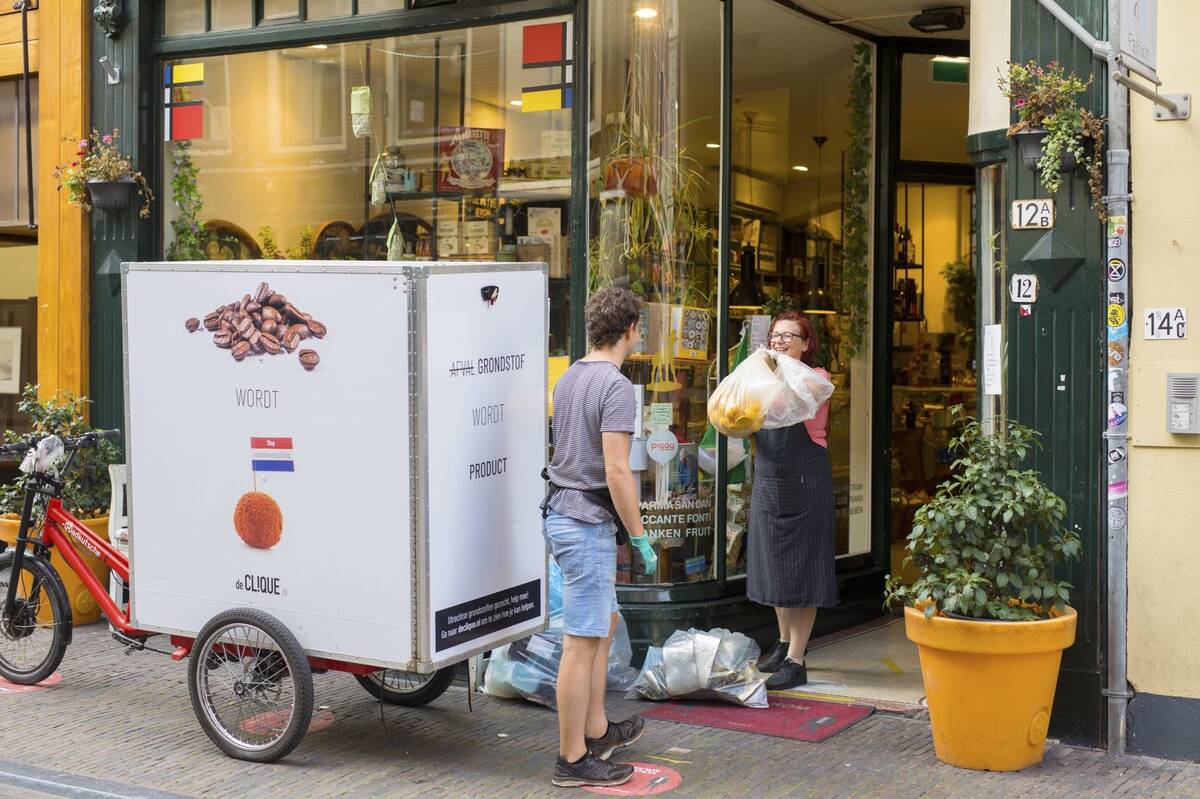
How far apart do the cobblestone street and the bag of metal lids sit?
0.22 m

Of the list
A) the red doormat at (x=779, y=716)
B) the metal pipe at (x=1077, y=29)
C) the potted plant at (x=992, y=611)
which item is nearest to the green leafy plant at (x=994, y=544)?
the potted plant at (x=992, y=611)

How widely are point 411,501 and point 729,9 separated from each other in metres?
3.66

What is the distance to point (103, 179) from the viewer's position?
866 centimetres

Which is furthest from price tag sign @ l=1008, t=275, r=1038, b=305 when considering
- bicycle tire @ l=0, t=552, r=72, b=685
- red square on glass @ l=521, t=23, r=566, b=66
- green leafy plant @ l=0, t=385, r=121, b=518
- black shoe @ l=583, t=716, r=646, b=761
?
green leafy plant @ l=0, t=385, r=121, b=518

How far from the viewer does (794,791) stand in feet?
17.2

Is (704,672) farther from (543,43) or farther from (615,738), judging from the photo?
(543,43)

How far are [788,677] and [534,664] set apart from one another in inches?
51.3

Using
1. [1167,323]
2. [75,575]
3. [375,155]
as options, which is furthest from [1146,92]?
[75,575]

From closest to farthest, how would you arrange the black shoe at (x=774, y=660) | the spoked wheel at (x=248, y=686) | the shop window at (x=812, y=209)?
the spoked wheel at (x=248, y=686) → the black shoe at (x=774, y=660) → the shop window at (x=812, y=209)

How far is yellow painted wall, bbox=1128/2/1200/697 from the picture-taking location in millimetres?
5570

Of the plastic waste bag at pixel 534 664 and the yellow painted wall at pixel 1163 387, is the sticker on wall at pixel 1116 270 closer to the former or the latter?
the yellow painted wall at pixel 1163 387

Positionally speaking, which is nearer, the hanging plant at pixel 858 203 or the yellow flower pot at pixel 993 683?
the yellow flower pot at pixel 993 683

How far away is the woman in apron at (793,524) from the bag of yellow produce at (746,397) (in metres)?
0.38

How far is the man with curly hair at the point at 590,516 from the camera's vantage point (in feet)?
17.1
